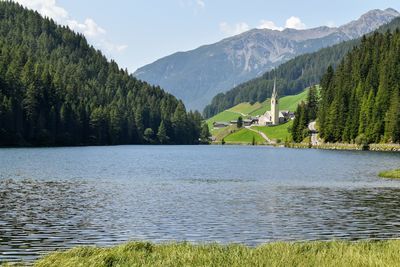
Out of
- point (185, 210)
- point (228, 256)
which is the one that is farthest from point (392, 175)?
point (228, 256)

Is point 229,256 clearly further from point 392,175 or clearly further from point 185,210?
point 392,175

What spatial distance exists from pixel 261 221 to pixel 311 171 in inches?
→ 2214

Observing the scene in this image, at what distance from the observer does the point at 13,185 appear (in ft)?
210

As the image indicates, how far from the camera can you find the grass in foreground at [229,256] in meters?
23.3

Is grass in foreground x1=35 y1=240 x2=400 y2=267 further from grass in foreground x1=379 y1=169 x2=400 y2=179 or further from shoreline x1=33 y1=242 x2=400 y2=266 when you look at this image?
grass in foreground x1=379 y1=169 x2=400 y2=179

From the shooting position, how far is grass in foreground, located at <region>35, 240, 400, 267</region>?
76.4 feet

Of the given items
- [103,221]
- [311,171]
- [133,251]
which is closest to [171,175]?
[311,171]

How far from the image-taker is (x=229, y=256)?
970 inches

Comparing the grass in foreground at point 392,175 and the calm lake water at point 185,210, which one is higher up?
the grass in foreground at point 392,175

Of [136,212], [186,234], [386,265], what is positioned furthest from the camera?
[136,212]

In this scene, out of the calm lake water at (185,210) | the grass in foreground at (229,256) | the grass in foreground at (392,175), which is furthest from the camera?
the grass in foreground at (392,175)

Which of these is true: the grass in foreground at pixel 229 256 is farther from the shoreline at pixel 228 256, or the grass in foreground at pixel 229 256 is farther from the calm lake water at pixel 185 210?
the calm lake water at pixel 185 210

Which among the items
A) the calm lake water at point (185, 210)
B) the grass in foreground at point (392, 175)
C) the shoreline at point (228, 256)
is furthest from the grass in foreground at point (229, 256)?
the grass in foreground at point (392, 175)

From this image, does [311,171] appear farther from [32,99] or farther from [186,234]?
[32,99]
